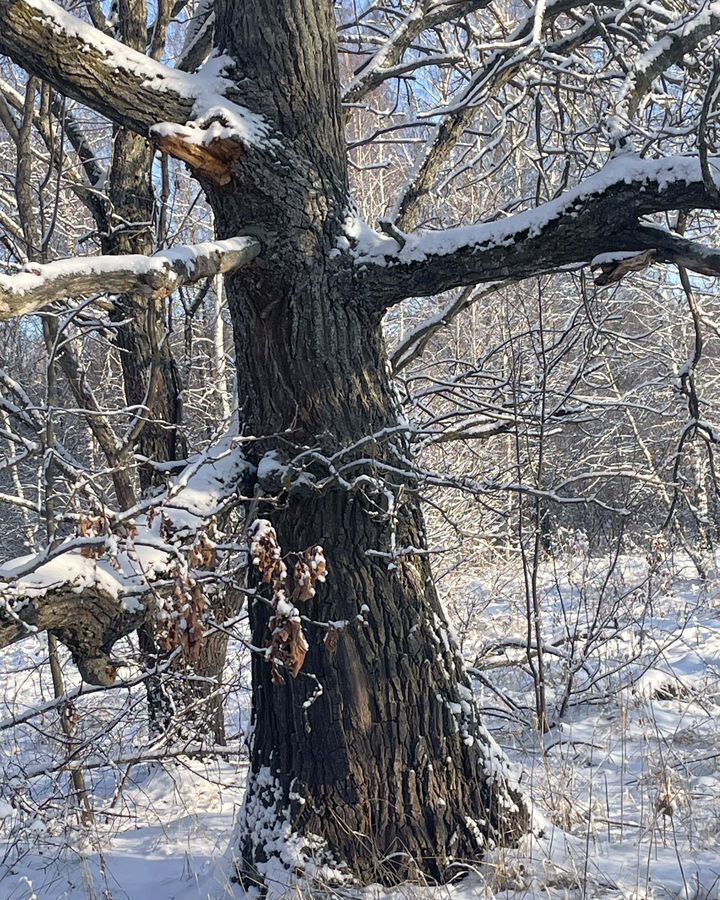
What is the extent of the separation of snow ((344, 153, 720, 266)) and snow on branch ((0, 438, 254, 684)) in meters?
0.92

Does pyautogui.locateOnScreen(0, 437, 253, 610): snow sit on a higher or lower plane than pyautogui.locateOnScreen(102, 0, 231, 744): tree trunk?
lower

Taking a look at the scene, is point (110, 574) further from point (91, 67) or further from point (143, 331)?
point (143, 331)

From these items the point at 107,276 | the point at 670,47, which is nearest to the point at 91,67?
the point at 107,276

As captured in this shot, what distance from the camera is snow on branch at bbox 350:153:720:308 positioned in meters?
2.35

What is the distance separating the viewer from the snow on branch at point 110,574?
2.36m

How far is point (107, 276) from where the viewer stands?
2.19m

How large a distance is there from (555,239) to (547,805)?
231 centimetres

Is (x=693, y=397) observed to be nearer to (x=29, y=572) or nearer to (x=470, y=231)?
(x=470, y=231)

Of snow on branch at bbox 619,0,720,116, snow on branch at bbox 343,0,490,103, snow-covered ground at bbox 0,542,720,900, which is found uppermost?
snow on branch at bbox 343,0,490,103

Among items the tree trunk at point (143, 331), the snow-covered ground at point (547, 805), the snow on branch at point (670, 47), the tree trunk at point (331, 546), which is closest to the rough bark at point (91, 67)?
the tree trunk at point (331, 546)

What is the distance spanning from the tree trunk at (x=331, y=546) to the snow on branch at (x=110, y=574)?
399 mm

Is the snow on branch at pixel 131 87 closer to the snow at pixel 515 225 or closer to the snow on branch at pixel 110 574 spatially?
the snow at pixel 515 225

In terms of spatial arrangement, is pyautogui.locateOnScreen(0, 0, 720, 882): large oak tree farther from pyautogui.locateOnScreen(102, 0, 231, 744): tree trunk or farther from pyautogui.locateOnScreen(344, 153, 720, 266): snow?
pyautogui.locateOnScreen(102, 0, 231, 744): tree trunk

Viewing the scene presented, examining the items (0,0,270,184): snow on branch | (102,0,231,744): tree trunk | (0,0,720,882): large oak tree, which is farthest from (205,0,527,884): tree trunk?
(102,0,231,744): tree trunk
